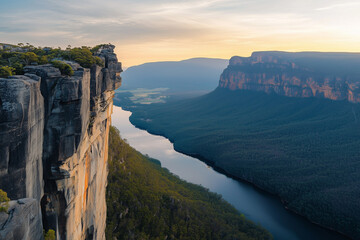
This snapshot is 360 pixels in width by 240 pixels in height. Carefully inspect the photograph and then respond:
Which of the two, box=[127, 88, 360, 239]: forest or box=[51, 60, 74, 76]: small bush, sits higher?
box=[51, 60, 74, 76]: small bush

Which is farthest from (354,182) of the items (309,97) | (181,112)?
(181,112)

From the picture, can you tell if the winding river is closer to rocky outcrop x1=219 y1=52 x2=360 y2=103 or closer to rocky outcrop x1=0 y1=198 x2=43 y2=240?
rocky outcrop x1=0 y1=198 x2=43 y2=240

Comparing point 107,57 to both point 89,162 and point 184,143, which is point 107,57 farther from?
point 184,143

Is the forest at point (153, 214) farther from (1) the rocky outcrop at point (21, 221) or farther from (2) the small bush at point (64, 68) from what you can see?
(2) the small bush at point (64, 68)

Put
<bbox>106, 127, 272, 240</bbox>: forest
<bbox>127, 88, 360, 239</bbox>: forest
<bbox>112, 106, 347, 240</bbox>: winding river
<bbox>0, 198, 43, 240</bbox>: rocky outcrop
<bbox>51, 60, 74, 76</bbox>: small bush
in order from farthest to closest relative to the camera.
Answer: <bbox>127, 88, 360, 239</bbox>: forest → <bbox>112, 106, 347, 240</bbox>: winding river → <bbox>106, 127, 272, 240</bbox>: forest → <bbox>51, 60, 74, 76</bbox>: small bush → <bbox>0, 198, 43, 240</bbox>: rocky outcrop

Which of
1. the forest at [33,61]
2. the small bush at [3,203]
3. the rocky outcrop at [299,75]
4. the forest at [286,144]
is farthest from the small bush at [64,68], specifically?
the rocky outcrop at [299,75]

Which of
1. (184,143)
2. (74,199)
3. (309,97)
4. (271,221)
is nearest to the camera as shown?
(74,199)

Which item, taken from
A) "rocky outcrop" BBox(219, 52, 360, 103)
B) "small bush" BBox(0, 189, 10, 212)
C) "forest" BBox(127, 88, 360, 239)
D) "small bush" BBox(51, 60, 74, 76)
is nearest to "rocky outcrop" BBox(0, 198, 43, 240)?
"small bush" BBox(0, 189, 10, 212)
